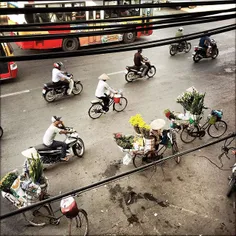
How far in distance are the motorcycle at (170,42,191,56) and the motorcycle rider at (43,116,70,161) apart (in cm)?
887

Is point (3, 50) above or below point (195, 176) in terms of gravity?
above

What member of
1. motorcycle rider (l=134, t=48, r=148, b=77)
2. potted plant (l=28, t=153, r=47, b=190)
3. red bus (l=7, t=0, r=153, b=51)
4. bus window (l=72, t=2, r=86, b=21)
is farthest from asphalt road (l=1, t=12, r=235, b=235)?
bus window (l=72, t=2, r=86, b=21)

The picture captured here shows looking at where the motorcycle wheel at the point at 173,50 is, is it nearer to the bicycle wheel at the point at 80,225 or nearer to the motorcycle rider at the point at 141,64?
the motorcycle rider at the point at 141,64

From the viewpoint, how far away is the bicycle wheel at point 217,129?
832cm

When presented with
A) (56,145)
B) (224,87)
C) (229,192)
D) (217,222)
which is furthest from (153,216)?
(224,87)

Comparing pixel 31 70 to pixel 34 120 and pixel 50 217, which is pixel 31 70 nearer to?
pixel 34 120

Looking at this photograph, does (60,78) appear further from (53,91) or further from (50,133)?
(50,133)

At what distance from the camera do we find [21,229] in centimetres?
553

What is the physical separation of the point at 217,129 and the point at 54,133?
4.86m

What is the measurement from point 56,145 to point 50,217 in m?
1.82

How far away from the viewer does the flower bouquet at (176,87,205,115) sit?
Answer: 293 inches

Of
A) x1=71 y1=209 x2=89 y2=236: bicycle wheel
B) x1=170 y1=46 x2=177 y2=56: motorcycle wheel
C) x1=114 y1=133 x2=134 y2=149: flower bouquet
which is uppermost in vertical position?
x1=170 y1=46 x2=177 y2=56: motorcycle wheel

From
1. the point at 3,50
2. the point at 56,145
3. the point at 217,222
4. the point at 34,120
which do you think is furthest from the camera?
the point at 3,50

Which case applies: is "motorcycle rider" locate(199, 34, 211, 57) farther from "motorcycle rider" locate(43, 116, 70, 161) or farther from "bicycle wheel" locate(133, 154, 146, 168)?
"motorcycle rider" locate(43, 116, 70, 161)
